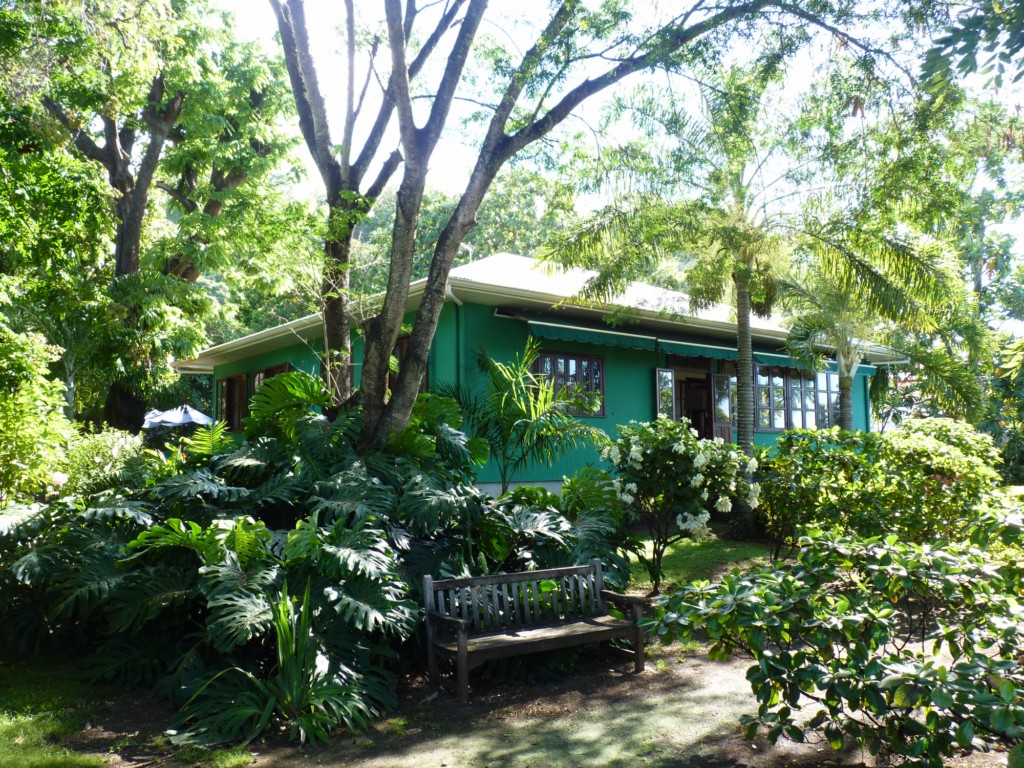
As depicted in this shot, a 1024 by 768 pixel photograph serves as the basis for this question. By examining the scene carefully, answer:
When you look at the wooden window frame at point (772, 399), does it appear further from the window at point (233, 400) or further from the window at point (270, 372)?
the window at point (233, 400)

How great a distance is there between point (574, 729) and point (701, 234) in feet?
27.8

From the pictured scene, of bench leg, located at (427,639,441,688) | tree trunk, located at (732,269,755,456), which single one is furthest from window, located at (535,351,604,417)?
bench leg, located at (427,639,441,688)

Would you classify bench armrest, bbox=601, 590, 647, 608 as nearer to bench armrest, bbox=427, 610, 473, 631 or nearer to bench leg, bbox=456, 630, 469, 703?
bench armrest, bbox=427, 610, 473, 631

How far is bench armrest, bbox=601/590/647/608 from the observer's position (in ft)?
20.5

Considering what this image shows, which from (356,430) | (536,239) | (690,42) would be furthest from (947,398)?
(536,239)

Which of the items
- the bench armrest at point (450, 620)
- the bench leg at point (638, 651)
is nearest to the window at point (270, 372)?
the bench armrest at point (450, 620)

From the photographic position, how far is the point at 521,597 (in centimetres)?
623

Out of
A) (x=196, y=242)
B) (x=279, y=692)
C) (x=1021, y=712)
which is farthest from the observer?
(x=196, y=242)

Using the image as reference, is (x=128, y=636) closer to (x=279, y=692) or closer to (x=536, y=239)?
(x=279, y=692)

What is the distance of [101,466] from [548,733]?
6.56 meters

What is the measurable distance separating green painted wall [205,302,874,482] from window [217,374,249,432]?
4.12 meters

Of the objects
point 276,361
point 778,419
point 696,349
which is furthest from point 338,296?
point 778,419

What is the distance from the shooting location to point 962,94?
801 cm

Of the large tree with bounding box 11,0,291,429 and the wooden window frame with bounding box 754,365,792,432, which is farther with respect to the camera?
the wooden window frame with bounding box 754,365,792,432
